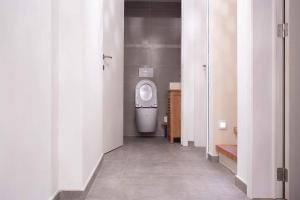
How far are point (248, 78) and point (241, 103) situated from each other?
27 centimetres

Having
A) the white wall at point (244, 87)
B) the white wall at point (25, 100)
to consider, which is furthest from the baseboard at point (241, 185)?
the white wall at point (25, 100)

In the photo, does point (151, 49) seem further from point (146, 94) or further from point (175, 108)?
point (175, 108)

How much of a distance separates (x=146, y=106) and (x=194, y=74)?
157 cm

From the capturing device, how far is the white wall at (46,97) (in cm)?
134

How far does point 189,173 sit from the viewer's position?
10.5ft

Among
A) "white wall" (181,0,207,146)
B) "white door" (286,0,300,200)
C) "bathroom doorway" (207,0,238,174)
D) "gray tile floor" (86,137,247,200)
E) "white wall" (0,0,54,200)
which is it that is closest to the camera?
"white wall" (0,0,54,200)

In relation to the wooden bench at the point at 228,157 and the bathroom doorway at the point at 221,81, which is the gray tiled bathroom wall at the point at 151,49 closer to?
the bathroom doorway at the point at 221,81

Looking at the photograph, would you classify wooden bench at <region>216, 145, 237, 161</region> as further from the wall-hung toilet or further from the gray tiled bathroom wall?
the gray tiled bathroom wall

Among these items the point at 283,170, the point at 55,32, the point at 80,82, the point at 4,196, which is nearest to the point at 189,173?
the point at 283,170

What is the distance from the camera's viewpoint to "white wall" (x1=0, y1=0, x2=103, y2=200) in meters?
1.34

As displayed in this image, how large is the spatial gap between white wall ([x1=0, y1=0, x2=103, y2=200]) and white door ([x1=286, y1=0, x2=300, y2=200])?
1.37 m

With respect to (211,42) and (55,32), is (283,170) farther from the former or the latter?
(211,42)

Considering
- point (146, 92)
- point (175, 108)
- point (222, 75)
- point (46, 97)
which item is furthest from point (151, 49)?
point (46, 97)

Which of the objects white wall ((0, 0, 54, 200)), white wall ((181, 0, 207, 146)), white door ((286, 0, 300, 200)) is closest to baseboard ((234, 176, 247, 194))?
white door ((286, 0, 300, 200))
